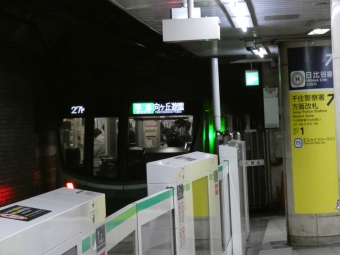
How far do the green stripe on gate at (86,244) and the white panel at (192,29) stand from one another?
379 centimetres

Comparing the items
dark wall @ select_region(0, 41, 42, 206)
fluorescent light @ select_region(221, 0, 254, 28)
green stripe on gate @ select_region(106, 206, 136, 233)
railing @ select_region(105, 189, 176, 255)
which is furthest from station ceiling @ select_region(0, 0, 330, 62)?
green stripe on gate @ select_region(106, 206, 136, 233)

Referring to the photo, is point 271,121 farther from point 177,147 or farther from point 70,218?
point 70,218

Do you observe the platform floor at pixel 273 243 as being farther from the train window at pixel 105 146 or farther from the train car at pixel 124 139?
the train window at pixel 105 146

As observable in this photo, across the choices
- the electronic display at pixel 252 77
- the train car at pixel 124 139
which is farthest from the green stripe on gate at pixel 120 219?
the electronic display at pixel 252 77

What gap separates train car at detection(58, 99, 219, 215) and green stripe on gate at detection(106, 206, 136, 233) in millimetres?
10321

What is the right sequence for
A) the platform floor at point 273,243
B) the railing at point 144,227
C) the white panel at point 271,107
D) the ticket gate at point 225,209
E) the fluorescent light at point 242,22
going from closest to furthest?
the railing at point 144,227 → the ticket gate at point 225,209 → the fluorescent light at point 242,22 → the platform floor at point 273,243 → the white panel at point 271,107

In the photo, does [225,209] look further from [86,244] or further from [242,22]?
[86,244]

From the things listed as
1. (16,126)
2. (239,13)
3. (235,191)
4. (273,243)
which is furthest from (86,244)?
(16,126)

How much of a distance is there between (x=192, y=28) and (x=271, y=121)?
7.75 meters

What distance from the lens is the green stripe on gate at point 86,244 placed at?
2764 mm

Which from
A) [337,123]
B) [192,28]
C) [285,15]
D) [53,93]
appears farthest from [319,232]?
[53,93]

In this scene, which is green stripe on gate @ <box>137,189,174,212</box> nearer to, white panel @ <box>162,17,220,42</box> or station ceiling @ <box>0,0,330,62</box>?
white panel @ <box>162,17,220,42</box>

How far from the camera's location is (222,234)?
23.0 ft

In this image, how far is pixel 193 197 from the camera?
5297 millimetres
